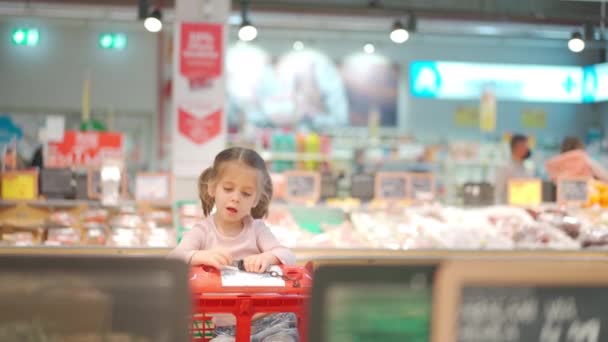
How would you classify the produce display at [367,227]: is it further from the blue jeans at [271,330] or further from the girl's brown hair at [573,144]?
the blue jeans at [271,330]

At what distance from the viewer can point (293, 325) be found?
2.54 meters

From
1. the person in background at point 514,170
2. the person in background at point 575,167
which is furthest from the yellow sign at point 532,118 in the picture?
the person in background at point 575,167

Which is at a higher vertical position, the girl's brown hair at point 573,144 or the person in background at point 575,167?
the girl's brown hair at point 573,144

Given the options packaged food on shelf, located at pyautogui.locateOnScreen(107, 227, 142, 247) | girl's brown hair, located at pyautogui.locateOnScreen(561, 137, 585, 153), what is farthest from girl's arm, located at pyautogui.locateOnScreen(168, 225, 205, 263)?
girl's brown hair, located at pyautogui.locateOnScreen(561, 137, 585, 153)

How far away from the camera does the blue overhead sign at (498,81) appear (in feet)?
45.3

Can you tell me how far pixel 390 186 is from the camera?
764 centimetres

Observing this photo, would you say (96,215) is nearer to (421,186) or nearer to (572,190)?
(421,186)

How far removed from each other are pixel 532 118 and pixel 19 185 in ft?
33.9

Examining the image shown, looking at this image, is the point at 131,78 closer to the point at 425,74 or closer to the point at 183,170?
the point at 425,74

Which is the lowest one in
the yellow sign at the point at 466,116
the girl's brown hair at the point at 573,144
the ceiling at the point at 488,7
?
the girl's brown hair at the point at 573,144

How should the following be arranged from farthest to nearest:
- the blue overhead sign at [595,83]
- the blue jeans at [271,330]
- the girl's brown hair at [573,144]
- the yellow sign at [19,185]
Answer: the blue overhead sign at [595,83] → the girl's brown hair at [573,144] → the yellow sign at [19,185] → the blue jeans at [271,330]

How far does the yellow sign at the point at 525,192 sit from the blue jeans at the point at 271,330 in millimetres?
5358

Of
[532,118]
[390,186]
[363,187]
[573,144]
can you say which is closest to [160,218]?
[363,187]

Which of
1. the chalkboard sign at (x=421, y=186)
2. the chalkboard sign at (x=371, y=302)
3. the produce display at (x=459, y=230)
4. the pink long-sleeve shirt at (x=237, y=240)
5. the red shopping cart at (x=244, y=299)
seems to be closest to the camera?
the chalkboard sign at (x=371, y=302)
